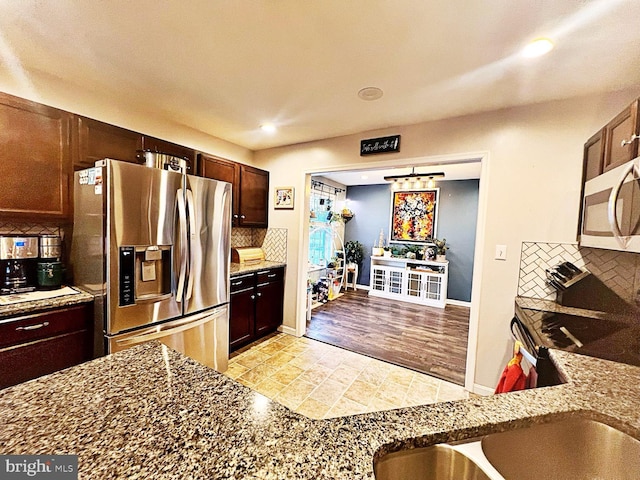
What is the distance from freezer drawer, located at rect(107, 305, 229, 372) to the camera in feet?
6.21

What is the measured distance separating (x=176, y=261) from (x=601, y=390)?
7.89 ft

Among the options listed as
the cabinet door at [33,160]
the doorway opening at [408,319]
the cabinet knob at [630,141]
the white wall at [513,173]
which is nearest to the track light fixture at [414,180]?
the doorway opening at [408,319]

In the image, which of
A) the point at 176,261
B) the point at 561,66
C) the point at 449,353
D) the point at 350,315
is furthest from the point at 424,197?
the point at 176,261

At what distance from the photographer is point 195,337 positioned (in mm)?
2270

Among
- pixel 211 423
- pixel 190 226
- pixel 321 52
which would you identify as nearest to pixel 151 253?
pixel 190 226

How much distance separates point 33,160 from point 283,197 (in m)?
2.25

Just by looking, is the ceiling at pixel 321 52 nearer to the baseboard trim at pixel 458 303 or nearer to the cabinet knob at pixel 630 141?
the cabinet knob at pixel 630 141

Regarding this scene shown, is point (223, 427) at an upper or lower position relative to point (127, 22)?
lower

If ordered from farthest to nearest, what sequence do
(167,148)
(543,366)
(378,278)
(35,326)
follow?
(378,278) → (167,148) → (35,326) → (543,366)

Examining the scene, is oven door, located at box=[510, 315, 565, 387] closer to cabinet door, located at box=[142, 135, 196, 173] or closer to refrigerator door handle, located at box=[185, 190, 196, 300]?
refrigerator door handle, located at box=[185, 190, 196, 300]

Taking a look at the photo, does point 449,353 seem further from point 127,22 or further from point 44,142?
point 44,142

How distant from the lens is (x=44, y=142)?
1.83m

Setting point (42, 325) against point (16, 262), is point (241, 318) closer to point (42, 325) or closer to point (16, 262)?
point (42, 325)

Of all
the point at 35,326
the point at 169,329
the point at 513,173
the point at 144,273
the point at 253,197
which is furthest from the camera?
the point at 253,197
